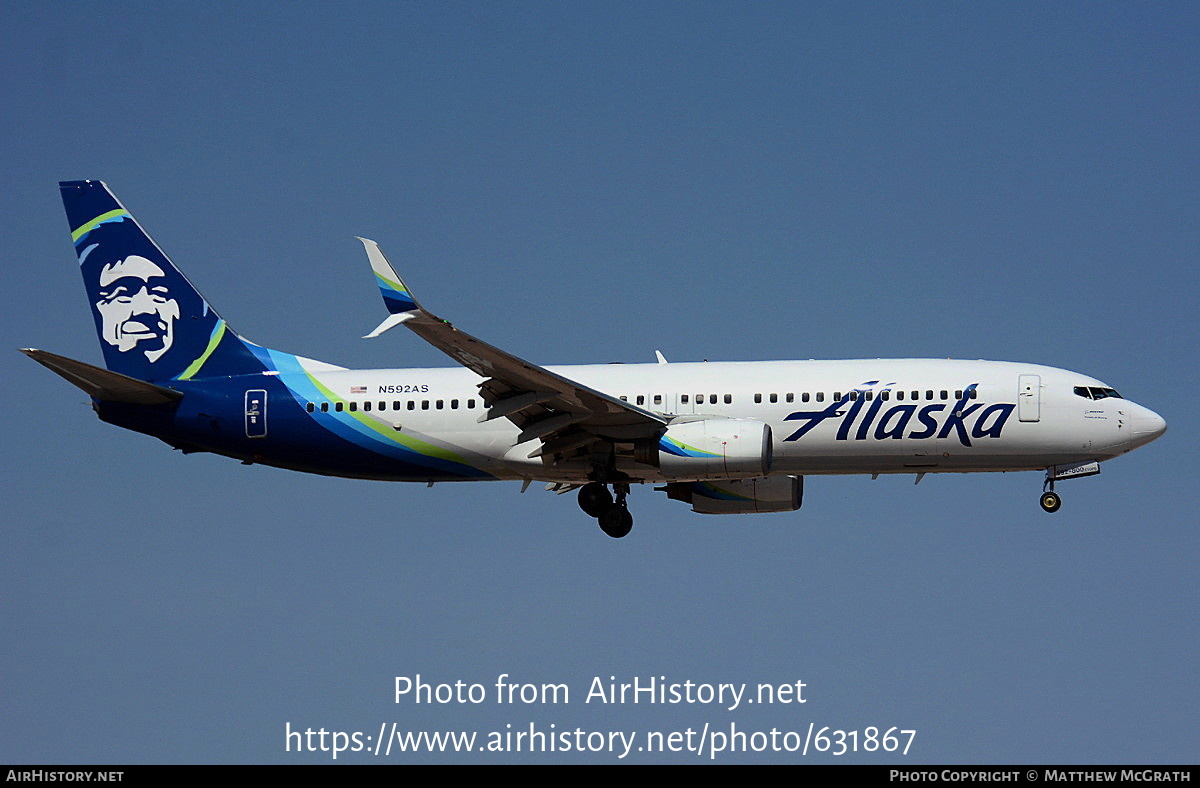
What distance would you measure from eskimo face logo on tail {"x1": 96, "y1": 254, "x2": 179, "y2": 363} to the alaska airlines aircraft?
5cm

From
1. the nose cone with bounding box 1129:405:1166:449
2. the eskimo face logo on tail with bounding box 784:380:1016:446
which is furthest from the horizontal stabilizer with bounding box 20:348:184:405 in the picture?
the nose cone with bounding box 1129:405:1166:449

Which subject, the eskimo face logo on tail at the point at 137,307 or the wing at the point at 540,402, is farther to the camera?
the eskimo face logo on tail at the point at 137,307

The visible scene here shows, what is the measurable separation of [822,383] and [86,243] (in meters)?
22.9

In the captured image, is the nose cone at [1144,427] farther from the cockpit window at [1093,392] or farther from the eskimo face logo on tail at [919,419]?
the eskimo face logo on tail at [919,419]

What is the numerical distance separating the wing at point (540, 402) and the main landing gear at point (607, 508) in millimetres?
1642

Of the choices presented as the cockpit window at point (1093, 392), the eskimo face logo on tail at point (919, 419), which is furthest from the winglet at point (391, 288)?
the cockpit window at point (1093, 392)

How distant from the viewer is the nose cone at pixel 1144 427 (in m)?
45.0

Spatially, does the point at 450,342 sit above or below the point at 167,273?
below

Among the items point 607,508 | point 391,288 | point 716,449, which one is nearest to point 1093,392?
point 716,449

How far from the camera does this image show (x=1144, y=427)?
148ft

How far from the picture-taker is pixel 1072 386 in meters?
45.4
